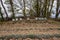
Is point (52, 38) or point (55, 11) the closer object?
point (52, 38)

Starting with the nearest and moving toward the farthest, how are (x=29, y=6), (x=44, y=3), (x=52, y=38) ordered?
1. (x=52, y=38)
2. (x=44, y=3)
3. (x=29, y=6)

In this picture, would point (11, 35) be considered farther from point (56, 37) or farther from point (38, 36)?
point (56, 37)

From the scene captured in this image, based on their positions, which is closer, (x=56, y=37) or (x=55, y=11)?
(x=56, y=37)

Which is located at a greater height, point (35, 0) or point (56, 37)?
point (35, 0)

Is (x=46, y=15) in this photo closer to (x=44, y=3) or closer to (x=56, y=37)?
(x=44, y=3)

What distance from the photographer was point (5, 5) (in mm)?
2492

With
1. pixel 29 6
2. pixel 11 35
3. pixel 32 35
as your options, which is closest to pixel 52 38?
pixel 32 35

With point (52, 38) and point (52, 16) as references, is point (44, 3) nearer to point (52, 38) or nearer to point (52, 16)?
point (52, 16)

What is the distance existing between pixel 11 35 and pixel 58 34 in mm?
519

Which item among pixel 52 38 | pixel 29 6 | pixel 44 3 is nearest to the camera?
pixel 52 38

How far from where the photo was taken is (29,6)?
8.29ft

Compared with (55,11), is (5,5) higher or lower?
higher

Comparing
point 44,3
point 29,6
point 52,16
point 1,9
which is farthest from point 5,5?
point 52,16

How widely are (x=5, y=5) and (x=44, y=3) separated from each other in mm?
744
